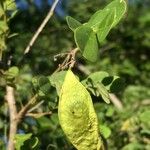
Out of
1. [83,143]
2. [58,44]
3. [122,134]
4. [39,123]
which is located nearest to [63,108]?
[83,143]

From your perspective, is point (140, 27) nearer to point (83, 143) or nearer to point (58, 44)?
point (58, 44)

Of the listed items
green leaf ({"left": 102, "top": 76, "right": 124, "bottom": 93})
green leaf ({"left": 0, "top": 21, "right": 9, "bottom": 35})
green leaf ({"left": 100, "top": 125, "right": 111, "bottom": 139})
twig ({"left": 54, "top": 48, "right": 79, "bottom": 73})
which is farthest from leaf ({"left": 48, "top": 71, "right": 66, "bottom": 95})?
green leaf ({"left": 100, "top": 125, "right": 111, "bottom": 139})

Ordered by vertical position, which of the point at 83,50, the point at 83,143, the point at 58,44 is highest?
the point at 83,50

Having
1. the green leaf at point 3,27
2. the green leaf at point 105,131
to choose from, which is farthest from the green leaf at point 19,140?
the green leaf at point 105,131

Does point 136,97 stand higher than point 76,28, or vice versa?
point 76,28

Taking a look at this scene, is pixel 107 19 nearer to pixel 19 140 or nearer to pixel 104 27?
pixel 104 27

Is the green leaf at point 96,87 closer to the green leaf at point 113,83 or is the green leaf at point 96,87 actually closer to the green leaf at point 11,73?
the green leaf at point 113,83

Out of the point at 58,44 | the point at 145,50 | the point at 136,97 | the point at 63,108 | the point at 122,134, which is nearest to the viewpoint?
the point at 63,108

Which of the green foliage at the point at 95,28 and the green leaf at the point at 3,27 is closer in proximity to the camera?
the green foliage at the point at 95,28
